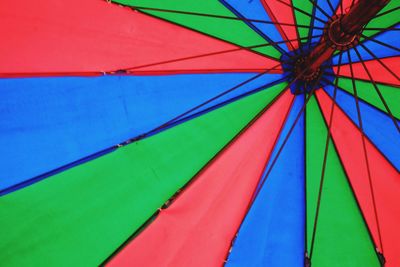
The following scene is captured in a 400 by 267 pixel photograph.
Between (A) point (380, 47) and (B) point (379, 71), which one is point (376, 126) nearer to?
(B) point (379, 71)

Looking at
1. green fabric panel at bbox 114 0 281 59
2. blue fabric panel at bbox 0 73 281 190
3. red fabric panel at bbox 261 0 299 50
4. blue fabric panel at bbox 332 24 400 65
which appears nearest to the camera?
blue fabric panel at bbox 0 73 281 190

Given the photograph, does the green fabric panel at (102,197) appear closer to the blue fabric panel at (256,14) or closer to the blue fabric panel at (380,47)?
the blue fabric panel at (256,14)

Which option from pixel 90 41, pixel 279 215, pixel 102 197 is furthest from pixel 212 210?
pixel 90 41

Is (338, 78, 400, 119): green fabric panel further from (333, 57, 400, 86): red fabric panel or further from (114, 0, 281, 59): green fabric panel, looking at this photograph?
(114, 0, 281, 59): green fabric panel

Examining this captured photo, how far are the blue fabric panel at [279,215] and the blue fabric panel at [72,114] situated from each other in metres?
0.74

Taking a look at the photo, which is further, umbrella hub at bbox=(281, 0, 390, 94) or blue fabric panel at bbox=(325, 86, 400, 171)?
blue fabric panel at bbox=(325, 86, 400, 171)

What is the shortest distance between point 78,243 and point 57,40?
111cm

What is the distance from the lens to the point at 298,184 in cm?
224

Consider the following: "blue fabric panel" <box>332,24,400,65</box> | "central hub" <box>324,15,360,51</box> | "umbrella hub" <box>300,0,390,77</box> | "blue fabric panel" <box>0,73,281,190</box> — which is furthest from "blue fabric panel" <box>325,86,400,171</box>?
"blue fabric panel" <box>0,73,281,190</box>

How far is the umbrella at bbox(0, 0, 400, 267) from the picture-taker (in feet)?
5.93

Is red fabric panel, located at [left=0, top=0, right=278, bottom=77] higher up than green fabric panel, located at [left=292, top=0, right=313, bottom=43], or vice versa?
green fabric panel, located at [left=292, top=0, right=313, bottom=43]

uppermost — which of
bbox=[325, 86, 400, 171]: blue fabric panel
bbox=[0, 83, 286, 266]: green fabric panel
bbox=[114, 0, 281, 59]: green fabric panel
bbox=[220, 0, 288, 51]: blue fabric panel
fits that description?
bbox=[220, 0, 288, 51]: blue fabric panel

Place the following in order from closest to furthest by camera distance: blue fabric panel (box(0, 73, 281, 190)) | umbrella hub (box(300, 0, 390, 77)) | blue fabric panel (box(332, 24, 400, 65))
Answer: umbrella hub (box(300, 0, 390, 77))
blue fabric panel (box(0, 73, 281, 190))
blue fabric panel (box(332, 24, 400, 65))

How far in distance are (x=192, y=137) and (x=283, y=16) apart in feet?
3.09
